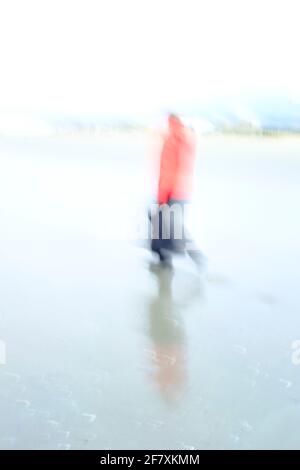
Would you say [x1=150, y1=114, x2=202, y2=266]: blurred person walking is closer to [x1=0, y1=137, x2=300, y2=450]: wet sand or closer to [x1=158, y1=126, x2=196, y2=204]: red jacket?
[x1=158, y1=126, x2=196, y2=204]: red jacket

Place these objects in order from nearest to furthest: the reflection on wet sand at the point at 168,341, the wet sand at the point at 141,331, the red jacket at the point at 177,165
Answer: the wet sand at the point at 141,331, the reflection on wet sand at the point at 168,341, the red jacket at the point at 177,165

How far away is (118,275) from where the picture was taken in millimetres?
4832

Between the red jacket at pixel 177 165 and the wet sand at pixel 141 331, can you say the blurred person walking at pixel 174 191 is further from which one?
the wet sand at pixel 141 331

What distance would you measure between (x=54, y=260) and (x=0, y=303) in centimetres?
112

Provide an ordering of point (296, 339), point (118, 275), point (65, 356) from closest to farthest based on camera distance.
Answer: point (65, 356)
point (296, 339)
point (118, 275)

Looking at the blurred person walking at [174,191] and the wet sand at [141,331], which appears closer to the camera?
the wet sand at [141,331]

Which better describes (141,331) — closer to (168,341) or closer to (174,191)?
(168,341)

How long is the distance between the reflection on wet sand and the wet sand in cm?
1

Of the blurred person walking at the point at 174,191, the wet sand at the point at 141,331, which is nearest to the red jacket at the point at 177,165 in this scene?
the blurred person walking at the point at 174,191

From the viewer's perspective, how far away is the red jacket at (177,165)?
4.62m

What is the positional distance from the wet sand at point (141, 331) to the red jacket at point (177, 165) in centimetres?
64
